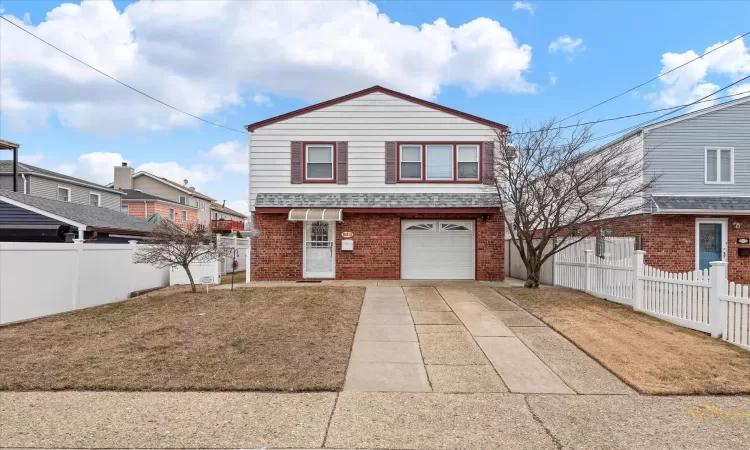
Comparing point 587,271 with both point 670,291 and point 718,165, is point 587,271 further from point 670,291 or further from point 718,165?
point 718,165

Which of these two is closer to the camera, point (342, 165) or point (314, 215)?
point (314, 215)

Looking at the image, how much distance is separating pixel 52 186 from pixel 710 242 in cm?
3031

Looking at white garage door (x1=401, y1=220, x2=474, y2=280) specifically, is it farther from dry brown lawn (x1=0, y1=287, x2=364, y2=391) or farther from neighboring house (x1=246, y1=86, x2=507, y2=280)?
dry brown lawn (x1=0, y1=287, x2=364, y2=391)

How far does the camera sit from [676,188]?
16141 millimetres

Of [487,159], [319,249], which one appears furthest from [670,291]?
[319,249]

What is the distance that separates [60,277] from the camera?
10.3 metres

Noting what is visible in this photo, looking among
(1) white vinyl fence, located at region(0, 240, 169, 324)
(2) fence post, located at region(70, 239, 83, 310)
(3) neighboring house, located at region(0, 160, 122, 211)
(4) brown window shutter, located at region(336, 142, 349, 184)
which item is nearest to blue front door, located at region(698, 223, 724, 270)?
(4) brown window shutter, located at region(336, 142, 349, 184)

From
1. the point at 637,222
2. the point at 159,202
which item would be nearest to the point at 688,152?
the point at 637,222

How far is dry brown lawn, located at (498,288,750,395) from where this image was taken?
5.54 metres

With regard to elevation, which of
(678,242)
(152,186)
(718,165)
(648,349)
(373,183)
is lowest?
(648,349)

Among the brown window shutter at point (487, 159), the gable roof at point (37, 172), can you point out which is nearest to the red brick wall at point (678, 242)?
the brown window shutter at point (487, 159)

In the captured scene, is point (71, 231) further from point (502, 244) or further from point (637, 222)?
point (637, 222)

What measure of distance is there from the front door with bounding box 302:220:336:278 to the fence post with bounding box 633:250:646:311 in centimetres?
881

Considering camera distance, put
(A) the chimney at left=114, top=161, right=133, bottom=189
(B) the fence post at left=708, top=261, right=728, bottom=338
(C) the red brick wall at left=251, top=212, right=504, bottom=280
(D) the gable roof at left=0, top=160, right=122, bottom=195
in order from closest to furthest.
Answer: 1. (B) the fence post at left=708, top=261, right=728, bottom=338
2. (C) the red brick wall at left=251, top=212, right=504, bottom=280
3. (D) the gable roof at left=0, top=160, right=122, bottom=195
4. (A) the chimney at left=114, top=161, right=133, bottom=189
